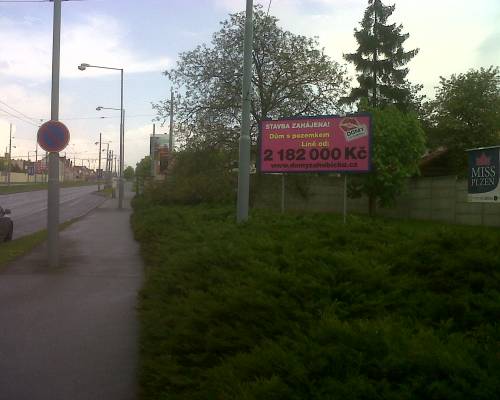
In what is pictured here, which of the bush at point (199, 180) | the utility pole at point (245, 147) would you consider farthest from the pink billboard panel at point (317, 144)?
the bush at point (199, 180)

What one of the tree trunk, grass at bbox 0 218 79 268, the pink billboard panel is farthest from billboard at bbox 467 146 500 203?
the tree trunk

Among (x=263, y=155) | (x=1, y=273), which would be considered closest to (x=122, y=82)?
(x=263, y=155)

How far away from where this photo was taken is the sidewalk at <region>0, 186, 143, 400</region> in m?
4.92

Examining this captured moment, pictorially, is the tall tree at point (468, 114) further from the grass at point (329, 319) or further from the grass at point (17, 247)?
the grass at point (329, 319)

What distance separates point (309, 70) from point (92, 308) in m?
16.1

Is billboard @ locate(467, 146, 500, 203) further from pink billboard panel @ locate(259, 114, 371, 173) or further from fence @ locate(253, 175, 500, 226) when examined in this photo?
fence @ locate(253, 175, 500, 226)

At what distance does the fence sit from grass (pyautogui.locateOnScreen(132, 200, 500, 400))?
15.1 meters

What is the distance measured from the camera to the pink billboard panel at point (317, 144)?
13.2 m

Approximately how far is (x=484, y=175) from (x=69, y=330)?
12633mm

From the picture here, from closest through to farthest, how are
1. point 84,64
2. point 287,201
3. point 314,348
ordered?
point 314,348 → point 287,201 → point 84,64

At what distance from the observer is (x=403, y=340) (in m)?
3.20

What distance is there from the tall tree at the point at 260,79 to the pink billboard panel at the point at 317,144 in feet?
25.3

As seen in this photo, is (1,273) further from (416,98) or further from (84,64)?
(416,98)

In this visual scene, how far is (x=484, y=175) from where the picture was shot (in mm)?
16016
